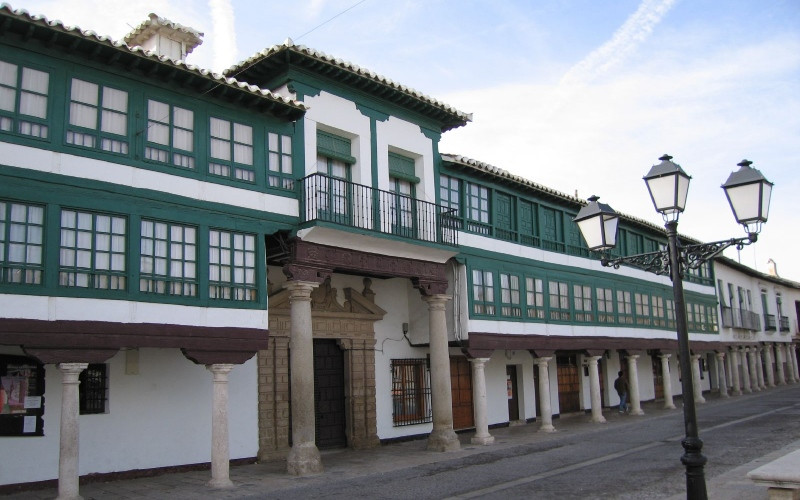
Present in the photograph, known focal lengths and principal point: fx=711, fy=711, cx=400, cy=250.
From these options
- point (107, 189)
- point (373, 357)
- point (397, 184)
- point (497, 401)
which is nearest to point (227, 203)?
point (107, 189)

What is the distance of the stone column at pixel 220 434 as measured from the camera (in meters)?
11.6

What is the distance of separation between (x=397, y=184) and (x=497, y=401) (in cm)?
817

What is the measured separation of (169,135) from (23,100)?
2301 millimetres

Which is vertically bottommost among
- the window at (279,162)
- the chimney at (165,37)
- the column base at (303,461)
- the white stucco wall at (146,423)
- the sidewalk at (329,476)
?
the sidewalk at (329,476)

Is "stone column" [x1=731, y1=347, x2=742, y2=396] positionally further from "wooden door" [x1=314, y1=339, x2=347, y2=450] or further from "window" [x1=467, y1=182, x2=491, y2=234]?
"wooden door" [x1=314, y1=339, x2=347, y2=450]

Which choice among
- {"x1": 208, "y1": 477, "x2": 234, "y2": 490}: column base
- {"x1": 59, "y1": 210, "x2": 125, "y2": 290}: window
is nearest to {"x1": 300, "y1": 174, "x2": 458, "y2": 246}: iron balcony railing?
{"x1": 59, "y1": 210, "x2": 125, "y2": 290}: window

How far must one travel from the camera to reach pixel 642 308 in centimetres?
2588

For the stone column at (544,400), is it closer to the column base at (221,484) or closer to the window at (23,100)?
the column base at (221,484)

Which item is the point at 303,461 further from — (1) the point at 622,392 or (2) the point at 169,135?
(1) the point at 622,392

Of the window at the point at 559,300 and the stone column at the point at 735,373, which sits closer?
the window at the point at 559,300

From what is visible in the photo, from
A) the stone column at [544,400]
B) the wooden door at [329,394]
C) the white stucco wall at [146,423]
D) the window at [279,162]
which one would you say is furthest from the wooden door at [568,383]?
the window at [279,162]

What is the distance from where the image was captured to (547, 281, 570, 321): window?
20.7m

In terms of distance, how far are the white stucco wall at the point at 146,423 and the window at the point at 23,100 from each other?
3608mm

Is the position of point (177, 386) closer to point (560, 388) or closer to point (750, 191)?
point (750, 191)
